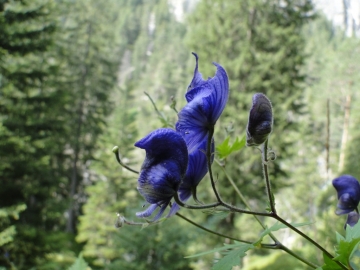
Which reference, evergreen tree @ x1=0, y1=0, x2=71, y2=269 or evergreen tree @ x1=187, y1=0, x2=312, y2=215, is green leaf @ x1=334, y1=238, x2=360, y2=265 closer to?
evergreen tree @ x1=0, y1=0, x2=71, y2=269

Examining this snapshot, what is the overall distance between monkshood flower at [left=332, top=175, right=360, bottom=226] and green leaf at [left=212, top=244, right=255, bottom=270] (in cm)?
35

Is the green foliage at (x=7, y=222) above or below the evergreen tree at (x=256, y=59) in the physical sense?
below

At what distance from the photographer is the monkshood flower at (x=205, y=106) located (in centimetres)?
57

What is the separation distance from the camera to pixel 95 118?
48.9 feet

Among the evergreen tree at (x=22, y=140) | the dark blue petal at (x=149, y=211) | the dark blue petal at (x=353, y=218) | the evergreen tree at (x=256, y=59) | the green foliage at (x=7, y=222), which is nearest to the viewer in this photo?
the dark blue petal at (x=149, y=211)

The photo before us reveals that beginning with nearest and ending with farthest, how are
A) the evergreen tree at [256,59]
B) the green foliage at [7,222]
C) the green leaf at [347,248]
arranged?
1. the green leaf at [347,248]
2. the green foliage at [7,222]
3. the evergreen tree at [256,59]

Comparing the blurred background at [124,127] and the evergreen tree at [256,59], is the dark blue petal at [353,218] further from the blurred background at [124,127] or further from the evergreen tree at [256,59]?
the evergreen tree at [256,59]

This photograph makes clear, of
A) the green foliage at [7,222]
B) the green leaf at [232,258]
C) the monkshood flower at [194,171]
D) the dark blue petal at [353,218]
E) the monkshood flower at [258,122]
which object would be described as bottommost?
the green foliage at [7,222]

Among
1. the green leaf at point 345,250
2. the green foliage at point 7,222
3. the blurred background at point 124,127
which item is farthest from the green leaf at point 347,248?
the green foliage at point 7,222

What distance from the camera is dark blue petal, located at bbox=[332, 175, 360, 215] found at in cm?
83

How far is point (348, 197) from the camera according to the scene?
0.83 meters

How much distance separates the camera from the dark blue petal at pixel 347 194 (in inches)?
32.5

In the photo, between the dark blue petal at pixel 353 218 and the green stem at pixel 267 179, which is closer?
the green stem at pixel 267 179

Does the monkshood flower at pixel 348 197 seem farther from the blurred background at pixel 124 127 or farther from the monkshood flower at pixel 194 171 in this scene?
the monkshood flower at pixel 194 171
